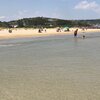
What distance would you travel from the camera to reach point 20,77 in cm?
1270

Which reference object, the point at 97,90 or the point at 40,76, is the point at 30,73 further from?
the point at 97,90

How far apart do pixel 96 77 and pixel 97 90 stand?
227 cm

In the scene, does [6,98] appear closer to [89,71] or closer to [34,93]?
[34,93]

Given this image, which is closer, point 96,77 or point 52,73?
point 96,77

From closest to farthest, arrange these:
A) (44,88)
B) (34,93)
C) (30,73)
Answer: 1. (34,93)
2. (44,88)
3. (30,73)

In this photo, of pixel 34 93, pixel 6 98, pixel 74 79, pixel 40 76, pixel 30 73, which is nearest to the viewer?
pixel 6 98

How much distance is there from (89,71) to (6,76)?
3.43 m

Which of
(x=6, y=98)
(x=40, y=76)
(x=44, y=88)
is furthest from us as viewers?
(x=40, y=76)

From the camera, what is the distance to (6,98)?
9164 mm

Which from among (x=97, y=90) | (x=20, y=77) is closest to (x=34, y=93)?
(x=97, y=90)

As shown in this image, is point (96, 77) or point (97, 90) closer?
point (97, 90)

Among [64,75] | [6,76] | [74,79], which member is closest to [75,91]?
[74,79]

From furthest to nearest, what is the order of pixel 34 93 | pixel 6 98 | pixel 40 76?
pixel 40 76 → pixel 34 93 → pixel 6 98

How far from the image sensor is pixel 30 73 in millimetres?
13734
